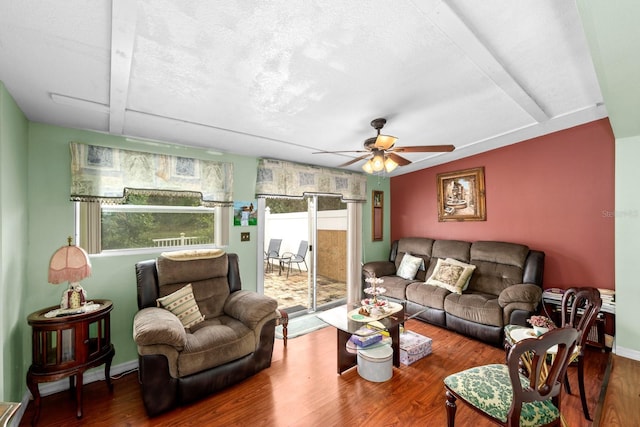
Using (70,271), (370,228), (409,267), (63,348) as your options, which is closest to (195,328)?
(63,348)

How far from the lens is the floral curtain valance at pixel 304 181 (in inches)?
142

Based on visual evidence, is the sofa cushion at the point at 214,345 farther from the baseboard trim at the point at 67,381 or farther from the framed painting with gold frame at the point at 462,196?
the framed painting with gold frame at the point at 462,196

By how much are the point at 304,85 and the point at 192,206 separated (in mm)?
2046

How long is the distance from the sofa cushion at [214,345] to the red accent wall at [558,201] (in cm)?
349

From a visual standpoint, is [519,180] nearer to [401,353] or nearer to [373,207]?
[373,207]

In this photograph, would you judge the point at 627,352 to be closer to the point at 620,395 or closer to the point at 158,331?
the point at 620,395

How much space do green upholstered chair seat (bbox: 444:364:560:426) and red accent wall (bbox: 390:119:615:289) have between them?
7.54ft

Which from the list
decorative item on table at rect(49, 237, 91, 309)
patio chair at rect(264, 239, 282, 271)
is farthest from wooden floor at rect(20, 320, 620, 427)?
patio chair at rect(264, 239, 282, 271)

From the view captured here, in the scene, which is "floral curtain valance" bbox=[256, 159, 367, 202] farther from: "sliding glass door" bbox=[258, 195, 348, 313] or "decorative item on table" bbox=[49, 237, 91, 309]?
"decorative item on table" bbox=[49, 237, 91, 309]

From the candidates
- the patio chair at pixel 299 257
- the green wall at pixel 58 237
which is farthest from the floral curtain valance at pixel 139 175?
the patio chair at pixel 299 257

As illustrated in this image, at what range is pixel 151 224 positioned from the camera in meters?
2.92

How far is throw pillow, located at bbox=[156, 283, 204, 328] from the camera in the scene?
2467mm

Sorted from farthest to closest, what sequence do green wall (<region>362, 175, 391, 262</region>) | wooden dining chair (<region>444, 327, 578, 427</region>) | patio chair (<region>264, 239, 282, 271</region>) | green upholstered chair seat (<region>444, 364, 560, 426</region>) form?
patio chair (<region>264, 239, 282, 271</region>), green wall (<region>362, 175, 391, 262</region>), green upholstered chair seat (<region>444, 364, 560, 426</region>), wooden dining chair (<region>444, 327, 578, 427</region>)

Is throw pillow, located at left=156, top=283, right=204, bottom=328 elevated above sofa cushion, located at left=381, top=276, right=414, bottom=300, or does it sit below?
above
